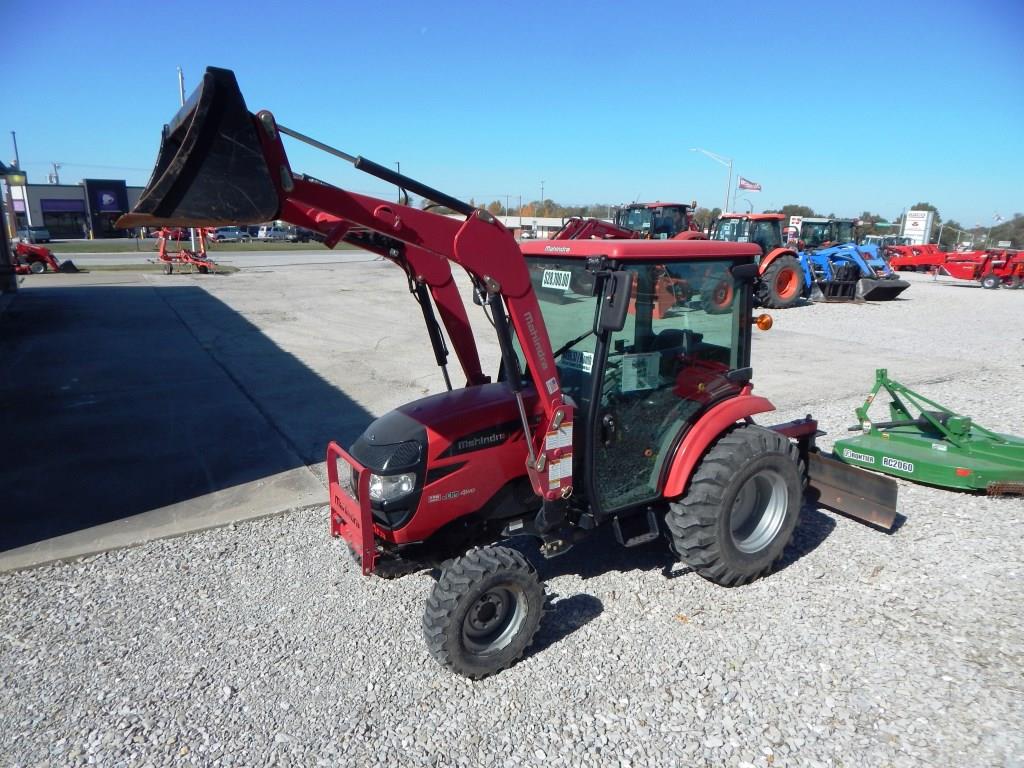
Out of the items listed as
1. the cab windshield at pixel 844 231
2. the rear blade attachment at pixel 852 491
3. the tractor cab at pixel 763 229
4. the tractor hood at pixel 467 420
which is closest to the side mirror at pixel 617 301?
the tractor hood at pixel 467 420

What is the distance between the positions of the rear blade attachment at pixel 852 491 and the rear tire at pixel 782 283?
12.6 metres

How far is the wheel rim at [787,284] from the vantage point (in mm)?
16625

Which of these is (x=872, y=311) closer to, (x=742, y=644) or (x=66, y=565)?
(x=742, y=644)

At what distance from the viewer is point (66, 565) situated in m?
4.23

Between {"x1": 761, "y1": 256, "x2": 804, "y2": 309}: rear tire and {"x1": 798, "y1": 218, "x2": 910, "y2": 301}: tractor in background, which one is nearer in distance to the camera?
{"x1": 761, "y1": 256, "x2": 804, "y2": 309}: rear tire

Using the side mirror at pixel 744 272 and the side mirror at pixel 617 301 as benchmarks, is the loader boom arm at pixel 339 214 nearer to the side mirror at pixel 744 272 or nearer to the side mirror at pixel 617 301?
the side mirror at pixel 617 301

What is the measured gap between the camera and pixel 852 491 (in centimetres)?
456

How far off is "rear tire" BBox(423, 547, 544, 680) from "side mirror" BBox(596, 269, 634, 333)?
3.98 feet

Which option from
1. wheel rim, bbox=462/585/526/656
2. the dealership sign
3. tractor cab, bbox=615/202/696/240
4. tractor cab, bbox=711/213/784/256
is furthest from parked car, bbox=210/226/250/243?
the dealership sign

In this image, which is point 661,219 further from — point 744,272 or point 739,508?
point 739,508

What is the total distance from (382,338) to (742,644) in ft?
31.9

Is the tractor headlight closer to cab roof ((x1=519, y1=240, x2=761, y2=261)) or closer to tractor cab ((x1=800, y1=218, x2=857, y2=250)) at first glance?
cab roof ((x1=519, y1=240, x2=761, y2=261))

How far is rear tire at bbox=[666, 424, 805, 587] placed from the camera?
362 centimetres

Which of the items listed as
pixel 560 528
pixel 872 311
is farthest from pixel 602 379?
pixel 872 311
